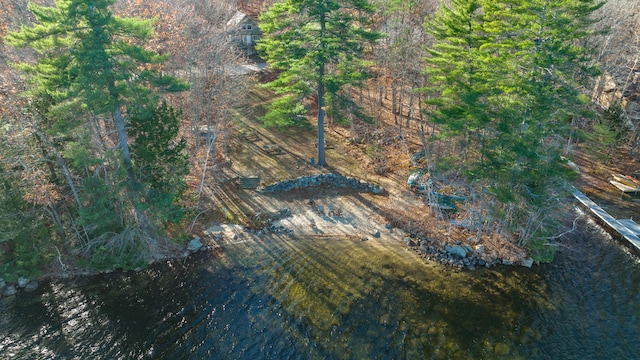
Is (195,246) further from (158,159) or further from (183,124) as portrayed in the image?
(183,124)

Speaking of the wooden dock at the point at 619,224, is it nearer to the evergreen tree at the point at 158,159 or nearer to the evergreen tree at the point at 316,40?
the evergreen tree at the point at 316,40

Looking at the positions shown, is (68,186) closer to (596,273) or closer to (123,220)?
(123,220)

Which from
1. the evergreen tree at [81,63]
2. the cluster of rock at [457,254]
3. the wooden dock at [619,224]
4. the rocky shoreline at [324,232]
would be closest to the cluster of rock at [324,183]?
the rocky shoreline at [324,232]

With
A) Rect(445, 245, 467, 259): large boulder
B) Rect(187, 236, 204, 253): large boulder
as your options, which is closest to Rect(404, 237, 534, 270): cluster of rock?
Rect(445, 245, 467, 259): large boulder

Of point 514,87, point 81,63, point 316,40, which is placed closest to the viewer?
point 81,63

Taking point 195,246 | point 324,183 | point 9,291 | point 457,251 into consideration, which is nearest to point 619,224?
point 457,251

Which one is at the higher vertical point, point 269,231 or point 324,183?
point 324,183
